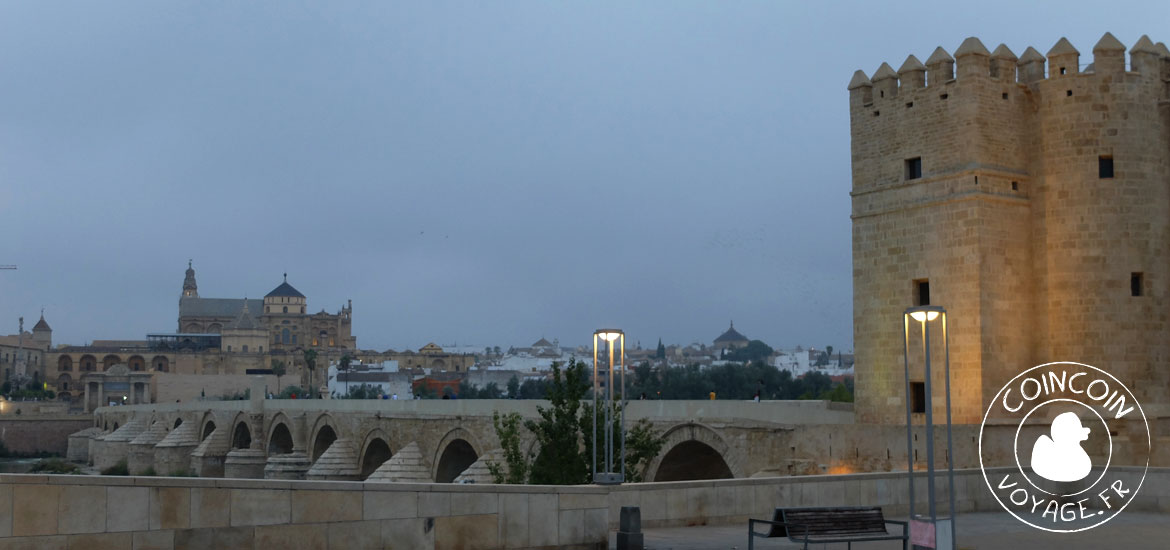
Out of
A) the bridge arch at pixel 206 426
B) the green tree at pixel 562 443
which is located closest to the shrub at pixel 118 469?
the bridge arch at pixel 206 426

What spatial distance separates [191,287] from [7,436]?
294 feet

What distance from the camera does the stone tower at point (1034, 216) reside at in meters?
21.2

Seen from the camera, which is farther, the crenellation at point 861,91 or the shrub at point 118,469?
the shrub at point 118,469

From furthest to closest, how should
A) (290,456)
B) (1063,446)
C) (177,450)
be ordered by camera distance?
(177,450), (290,456), (1063,446)

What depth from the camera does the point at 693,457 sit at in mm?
25922

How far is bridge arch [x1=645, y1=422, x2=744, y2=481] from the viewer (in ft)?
76.0

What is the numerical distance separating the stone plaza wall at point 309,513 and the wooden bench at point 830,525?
1.88m

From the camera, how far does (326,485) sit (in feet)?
32.0

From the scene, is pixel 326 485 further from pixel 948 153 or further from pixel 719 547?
pixel 948 153

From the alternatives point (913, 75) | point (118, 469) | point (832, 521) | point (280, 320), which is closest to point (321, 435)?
point (118, 469)

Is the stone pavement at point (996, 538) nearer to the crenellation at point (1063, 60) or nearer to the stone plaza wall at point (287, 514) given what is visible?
the stone plaza wall at point (287, 514)

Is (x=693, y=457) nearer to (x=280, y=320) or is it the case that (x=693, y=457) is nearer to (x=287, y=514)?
(x=287, y=514)

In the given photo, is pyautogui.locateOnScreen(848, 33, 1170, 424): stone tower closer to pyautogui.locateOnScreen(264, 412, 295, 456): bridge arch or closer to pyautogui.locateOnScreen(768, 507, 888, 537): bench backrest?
pyautogui.locateOnScreen(768, 507, 888, 537): bench backrest

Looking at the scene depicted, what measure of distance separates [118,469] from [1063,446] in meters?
51.8
